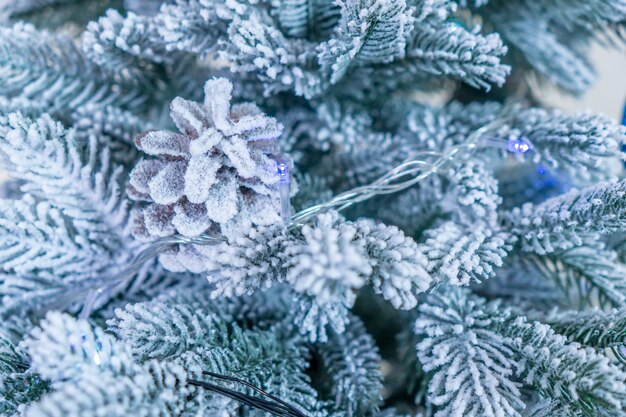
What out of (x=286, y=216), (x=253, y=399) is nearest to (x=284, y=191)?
(x=286, y=216)

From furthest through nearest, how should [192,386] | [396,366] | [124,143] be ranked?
[396,366], [124,143], [192,386]

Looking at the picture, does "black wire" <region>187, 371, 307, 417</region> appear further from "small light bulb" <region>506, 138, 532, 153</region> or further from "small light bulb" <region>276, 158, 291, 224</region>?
"small light bulb" <region>506, 138, 532, 153</region>

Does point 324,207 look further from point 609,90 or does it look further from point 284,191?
point 609,90

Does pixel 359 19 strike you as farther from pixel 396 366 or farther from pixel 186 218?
pixel 396 366

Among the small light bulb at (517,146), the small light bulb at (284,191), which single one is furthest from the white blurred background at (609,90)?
the small light bulb at (284,191)

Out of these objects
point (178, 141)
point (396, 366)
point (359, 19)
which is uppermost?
point (359, 19)

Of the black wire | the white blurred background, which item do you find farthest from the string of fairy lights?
the white blurred background

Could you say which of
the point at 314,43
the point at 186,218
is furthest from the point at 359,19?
the point at 186,218
